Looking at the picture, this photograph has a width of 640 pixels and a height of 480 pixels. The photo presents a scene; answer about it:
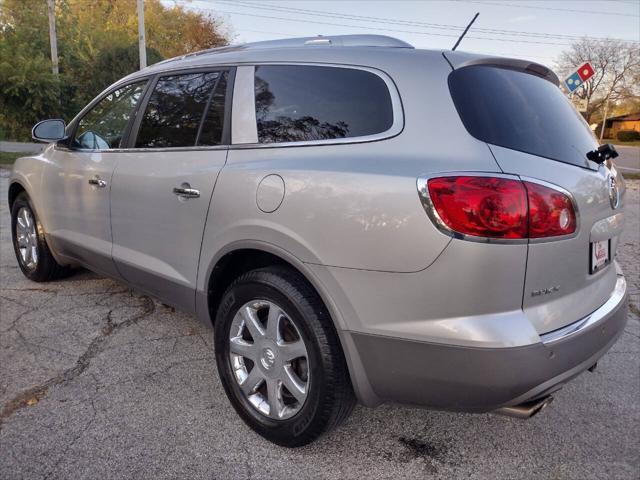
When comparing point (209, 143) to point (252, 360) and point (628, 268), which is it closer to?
point (252, 360)

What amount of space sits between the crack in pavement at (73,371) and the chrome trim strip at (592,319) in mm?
2465

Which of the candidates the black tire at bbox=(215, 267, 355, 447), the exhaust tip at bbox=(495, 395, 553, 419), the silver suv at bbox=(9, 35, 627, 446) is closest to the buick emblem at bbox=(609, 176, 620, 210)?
the silver suv at bbox=(9, 35, 627, 446)

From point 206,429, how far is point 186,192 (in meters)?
1.17

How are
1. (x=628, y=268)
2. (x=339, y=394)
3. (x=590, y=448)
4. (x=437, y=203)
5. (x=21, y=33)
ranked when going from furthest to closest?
1. (x=21, y=33)
2. (x=628, y=268)
3. (x=590, y=448)
4. (x=339, y=394)
5. (x=437, y=203)

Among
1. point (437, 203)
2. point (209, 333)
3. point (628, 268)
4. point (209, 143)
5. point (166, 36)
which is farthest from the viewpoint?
point (166, 36)

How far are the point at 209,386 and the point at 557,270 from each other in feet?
6.22

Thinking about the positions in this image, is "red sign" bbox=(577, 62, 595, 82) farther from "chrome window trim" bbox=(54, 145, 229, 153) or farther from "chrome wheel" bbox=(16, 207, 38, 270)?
"chrome wheel" bbox=(16, 207, 38, 270)

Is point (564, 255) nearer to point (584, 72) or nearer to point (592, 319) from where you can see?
point (592, 319)

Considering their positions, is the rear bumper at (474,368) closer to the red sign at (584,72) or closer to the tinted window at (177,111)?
the tinted window at (177,111)

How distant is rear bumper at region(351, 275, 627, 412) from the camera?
1.84 m

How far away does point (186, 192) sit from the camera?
2719mm

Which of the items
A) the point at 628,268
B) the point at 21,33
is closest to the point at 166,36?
the point at 21,33

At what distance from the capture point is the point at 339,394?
2.15 m

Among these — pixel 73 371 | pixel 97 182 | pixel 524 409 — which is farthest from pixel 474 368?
pixel 97 182
